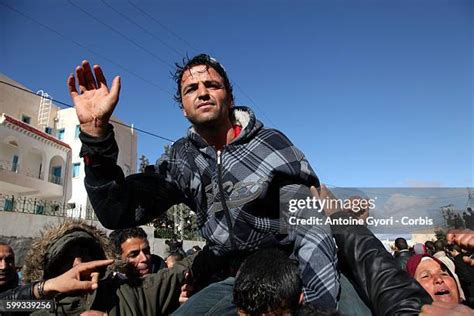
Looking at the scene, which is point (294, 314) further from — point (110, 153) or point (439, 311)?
point (110, 153)

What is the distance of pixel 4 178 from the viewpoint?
78.1 feet

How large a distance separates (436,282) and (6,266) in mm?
3487

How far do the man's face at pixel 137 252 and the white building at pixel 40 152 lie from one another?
19.7 metres

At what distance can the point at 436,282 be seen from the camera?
2725 millimetres

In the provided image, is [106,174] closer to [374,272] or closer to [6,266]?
[374,272]

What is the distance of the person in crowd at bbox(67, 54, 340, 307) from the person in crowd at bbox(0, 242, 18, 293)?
208 cm

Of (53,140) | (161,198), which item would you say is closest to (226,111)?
(161,198)

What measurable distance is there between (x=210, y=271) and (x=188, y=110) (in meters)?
0.86

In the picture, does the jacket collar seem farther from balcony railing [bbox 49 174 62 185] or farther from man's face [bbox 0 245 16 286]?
balcony railing [bbox 49 174 62 185]

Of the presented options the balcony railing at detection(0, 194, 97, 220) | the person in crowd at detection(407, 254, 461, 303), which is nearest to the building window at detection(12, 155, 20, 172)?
the balcony railing at detection(0, 194, 97, 220)

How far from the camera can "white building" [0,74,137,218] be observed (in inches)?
950

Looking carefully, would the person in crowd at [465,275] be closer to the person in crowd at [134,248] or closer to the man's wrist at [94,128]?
the person in crowd at [134,248]

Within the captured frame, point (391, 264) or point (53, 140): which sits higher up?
point (53, 140)

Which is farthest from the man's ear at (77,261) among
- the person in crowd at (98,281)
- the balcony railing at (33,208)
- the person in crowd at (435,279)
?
the balcony railing at (33,208)
